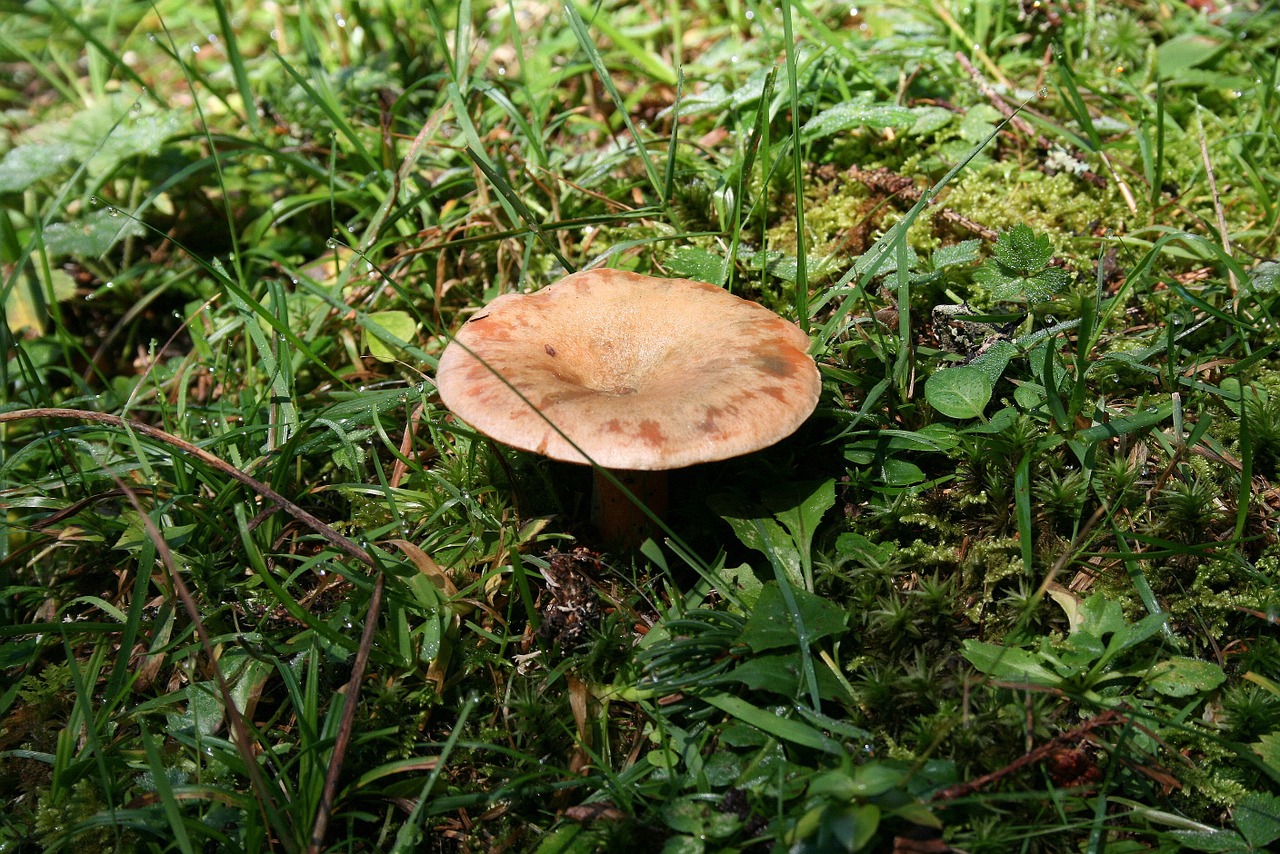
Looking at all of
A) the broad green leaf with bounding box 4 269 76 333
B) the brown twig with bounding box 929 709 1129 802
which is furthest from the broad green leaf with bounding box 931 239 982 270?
the broad green leaf with bounding box 4 269 76 333

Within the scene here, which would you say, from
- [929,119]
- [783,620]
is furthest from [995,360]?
[929,119]

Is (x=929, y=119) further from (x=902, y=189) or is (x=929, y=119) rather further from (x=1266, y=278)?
(x=1266, y=278)

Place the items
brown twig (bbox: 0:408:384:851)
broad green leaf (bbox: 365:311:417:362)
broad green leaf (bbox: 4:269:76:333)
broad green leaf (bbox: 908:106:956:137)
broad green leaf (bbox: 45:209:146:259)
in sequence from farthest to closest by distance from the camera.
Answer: broad green leaf (bbox: 4:269:76:333) < broad green leaf (bbox: 45:209:146:259) < broad green leaf (bbox: 908:106:956:137) < broad green leaf (bbox: 365:311:417:362) < brown twig (bbox: 0:408:384:851)

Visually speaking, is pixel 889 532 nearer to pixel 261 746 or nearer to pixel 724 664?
pixel 724 664

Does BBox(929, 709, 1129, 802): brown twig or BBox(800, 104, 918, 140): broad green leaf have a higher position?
BBox(800, 104, 918, 140): broad green leaf

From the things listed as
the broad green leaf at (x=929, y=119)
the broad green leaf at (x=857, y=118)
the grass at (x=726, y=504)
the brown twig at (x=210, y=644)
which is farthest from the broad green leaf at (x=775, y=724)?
the broad green leaf at (x=929, y=119)

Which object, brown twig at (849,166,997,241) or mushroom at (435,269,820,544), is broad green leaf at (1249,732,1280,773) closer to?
mushroom at (435,269,820,544)
